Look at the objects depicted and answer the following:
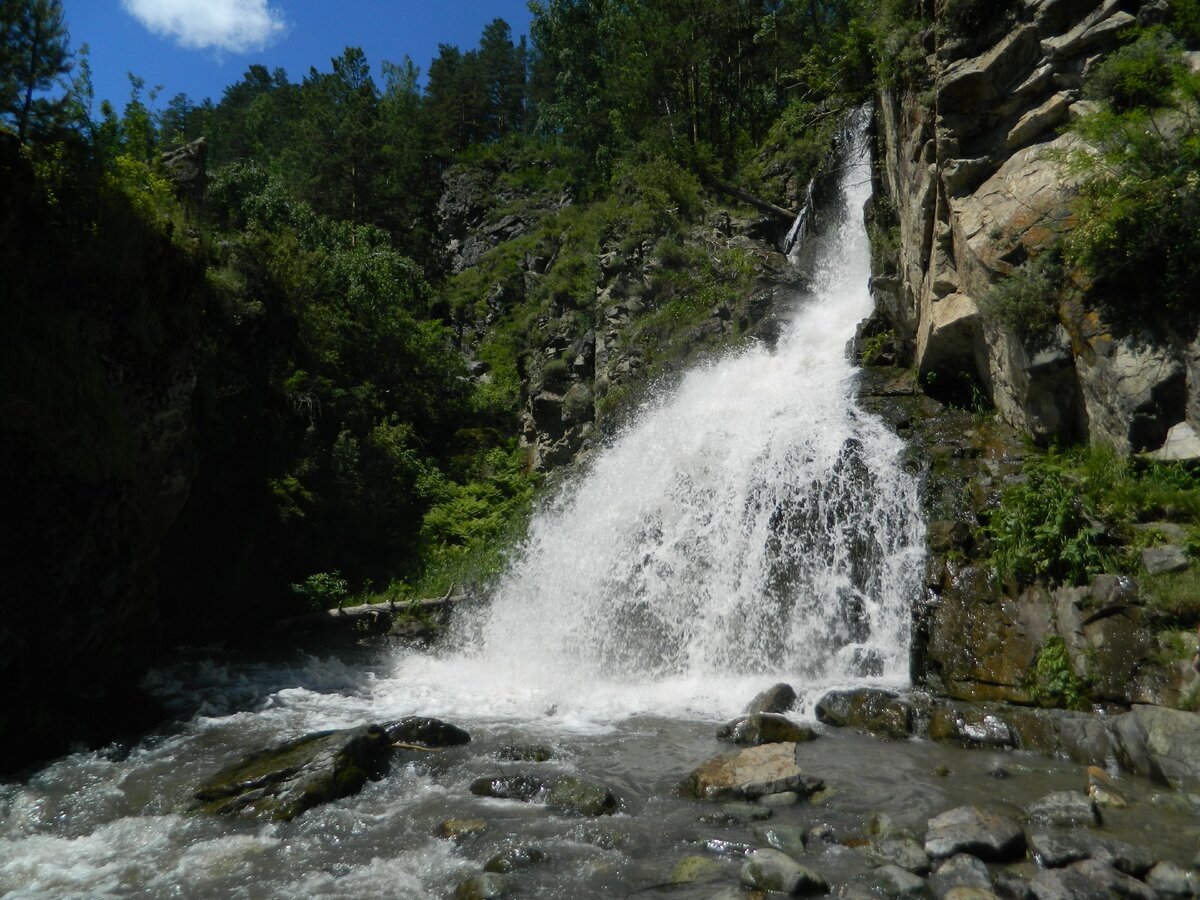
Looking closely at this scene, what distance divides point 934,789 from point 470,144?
49695 mm

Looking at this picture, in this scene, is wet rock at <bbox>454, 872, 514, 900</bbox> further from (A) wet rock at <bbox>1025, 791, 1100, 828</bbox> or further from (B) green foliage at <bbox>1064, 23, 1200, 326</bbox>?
(B) green foliage at <bbox>1064, 23, 1200, 326</bbox>

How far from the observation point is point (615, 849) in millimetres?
6727

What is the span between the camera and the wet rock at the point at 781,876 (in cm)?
572

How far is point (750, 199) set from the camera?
27.8m

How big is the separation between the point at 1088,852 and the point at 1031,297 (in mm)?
8205

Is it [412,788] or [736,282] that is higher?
[736,282]

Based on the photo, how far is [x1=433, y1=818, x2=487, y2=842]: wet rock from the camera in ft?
23.4

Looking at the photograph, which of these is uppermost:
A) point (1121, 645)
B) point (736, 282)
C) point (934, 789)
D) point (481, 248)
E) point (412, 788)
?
point (481, 248)

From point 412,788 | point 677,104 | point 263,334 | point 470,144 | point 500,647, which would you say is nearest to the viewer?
point 412,788

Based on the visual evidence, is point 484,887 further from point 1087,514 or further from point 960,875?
point 1087,514

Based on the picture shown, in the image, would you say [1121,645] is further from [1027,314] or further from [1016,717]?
[1027,314]

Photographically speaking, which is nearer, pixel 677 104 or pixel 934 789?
pixel 934 789

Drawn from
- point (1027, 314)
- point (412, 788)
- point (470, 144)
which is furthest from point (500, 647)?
point (470, 144)

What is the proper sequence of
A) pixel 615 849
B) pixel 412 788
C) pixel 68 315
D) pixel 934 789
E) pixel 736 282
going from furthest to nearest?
pixel 736 282, pixel 68 315, pixel 412 788, pixel 934 789, pixel 615 849
